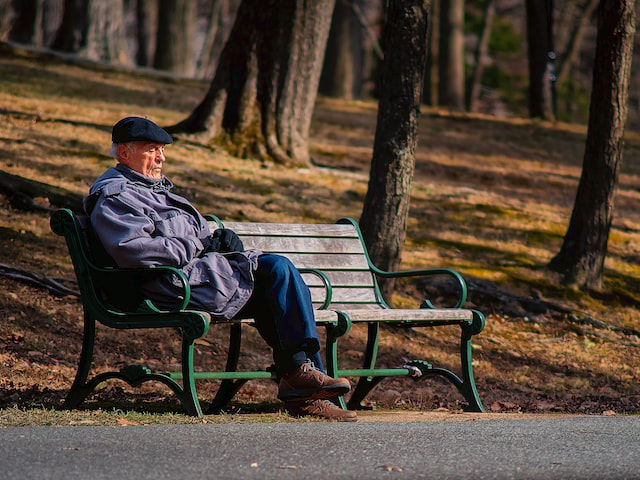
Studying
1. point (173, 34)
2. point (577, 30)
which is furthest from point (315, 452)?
point (577, 30)

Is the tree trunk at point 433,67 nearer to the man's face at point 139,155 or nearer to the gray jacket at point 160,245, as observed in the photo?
the man's face at point 139,155

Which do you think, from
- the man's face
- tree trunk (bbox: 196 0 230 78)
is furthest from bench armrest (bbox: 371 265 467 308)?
tree trunk (bbox: 196 0 230 78)

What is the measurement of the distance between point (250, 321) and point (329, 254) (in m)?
1.33

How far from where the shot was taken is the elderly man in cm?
551

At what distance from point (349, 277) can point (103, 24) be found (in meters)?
16.6

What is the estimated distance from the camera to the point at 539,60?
21.5 metres

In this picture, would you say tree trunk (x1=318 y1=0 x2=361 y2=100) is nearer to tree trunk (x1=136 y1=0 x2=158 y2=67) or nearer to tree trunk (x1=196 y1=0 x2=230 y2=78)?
→ tree trunk (x1=136 y1=0 x2=158 y2=67)

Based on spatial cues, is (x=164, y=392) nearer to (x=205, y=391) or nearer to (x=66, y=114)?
(x=205, y=391)

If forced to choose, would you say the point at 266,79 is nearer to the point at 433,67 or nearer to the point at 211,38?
the point at 433,67

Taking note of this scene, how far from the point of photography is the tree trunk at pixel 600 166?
1058cm

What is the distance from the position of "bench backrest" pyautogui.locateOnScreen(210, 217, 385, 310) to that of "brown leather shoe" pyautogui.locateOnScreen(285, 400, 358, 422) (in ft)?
4.17

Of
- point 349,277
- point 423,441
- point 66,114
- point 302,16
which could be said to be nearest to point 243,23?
point 302,16

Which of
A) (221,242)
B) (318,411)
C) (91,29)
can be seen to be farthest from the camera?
(91,29)

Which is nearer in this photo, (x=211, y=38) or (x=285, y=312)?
(x=285, y=312)
